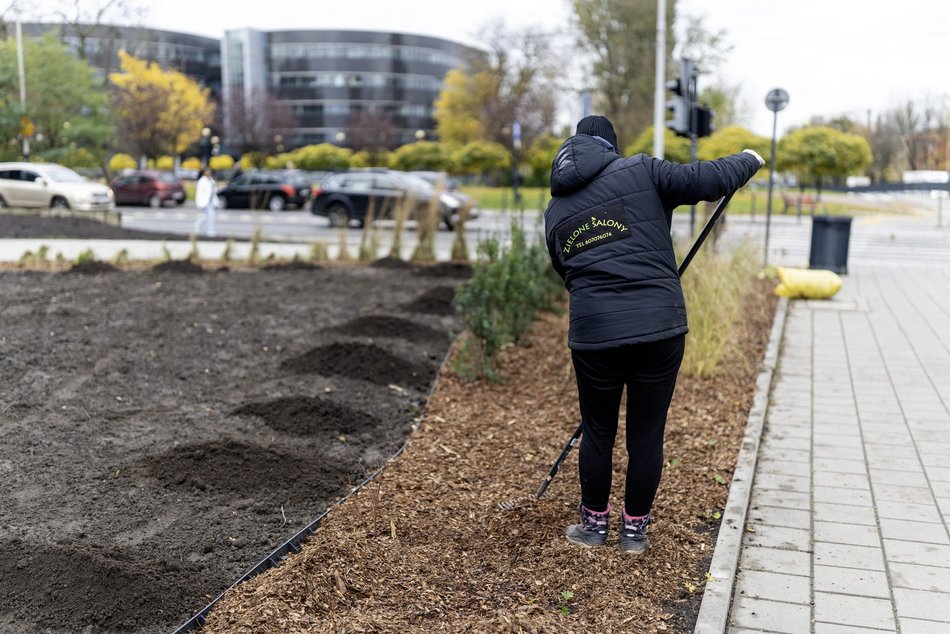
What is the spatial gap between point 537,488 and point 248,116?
58.6 m

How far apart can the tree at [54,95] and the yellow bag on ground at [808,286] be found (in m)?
32.7

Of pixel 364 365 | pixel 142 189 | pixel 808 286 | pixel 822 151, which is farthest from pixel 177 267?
pixel 822 151

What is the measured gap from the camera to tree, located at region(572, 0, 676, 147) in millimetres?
44125

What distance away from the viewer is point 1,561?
3369mm

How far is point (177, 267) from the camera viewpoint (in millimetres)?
11219

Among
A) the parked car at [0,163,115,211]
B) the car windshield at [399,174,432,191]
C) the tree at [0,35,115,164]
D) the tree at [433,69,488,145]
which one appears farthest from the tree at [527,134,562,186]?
the parked car at [0,163,115,211]

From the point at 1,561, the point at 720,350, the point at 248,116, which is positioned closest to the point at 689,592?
the point at 1,561

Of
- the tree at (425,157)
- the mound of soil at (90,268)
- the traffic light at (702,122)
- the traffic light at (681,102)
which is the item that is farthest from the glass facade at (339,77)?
the mound of soil at (90,268)

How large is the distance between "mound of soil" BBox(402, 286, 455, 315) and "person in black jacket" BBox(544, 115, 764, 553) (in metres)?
5.27

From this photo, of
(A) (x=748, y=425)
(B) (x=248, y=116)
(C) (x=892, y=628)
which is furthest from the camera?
(B) (x=248, y=116)

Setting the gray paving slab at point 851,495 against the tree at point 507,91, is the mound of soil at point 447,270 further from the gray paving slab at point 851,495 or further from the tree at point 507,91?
the tree at point 507,91

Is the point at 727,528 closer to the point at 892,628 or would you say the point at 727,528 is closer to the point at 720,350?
the point at 892,628

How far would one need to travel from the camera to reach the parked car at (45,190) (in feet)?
82.4

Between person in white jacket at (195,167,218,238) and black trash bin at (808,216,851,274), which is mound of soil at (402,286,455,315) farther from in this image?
person in white jacket at (195,167,218,238)
